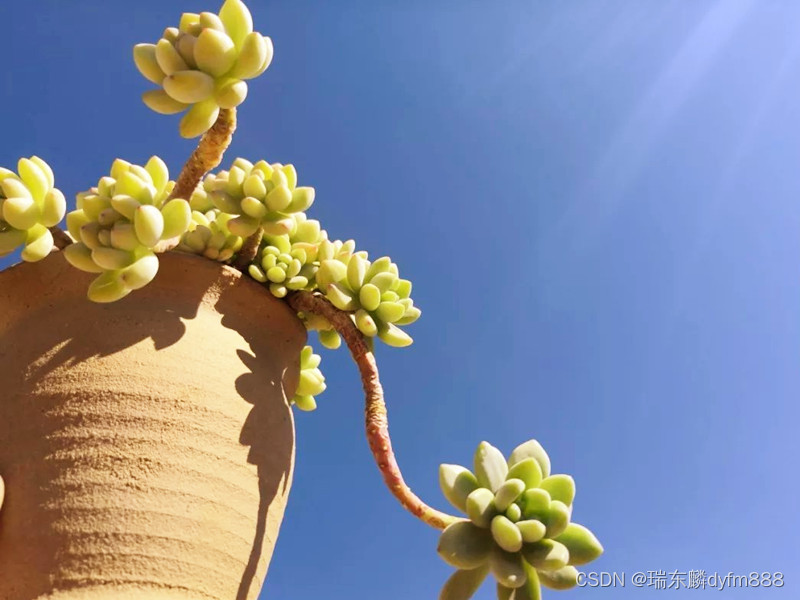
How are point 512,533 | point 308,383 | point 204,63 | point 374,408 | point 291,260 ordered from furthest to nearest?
1. point 308,383
2. point 291,260
3. point 374,408
4. point 204,63
5. point 512,533

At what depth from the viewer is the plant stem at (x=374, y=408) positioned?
1.01 metres

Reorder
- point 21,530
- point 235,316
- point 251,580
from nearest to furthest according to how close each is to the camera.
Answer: point 21,530 → point 251,580 → point 235,316

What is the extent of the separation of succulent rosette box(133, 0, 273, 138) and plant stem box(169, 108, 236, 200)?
32mm

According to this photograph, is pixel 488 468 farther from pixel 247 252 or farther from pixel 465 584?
pixel 247 252

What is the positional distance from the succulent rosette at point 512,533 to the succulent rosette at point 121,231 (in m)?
0.51

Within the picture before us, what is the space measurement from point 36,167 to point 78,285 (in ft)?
0.62

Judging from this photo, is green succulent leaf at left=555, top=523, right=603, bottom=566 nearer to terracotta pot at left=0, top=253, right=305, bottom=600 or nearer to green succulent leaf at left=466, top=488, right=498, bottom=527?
green succulent leaf at left=466, top=488, right=498, bottom=527

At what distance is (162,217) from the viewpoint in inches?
37.4

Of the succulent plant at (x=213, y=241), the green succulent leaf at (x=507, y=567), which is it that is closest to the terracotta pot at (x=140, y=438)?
the succulent plant at (x=213, y=241)

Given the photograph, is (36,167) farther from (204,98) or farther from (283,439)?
(283,439)

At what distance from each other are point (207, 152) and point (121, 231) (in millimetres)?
182

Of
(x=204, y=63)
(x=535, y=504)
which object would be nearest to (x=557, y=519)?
(x=535, y=504)

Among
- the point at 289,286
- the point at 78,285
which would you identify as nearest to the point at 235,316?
the point at 289,286

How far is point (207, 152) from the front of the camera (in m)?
1.00
